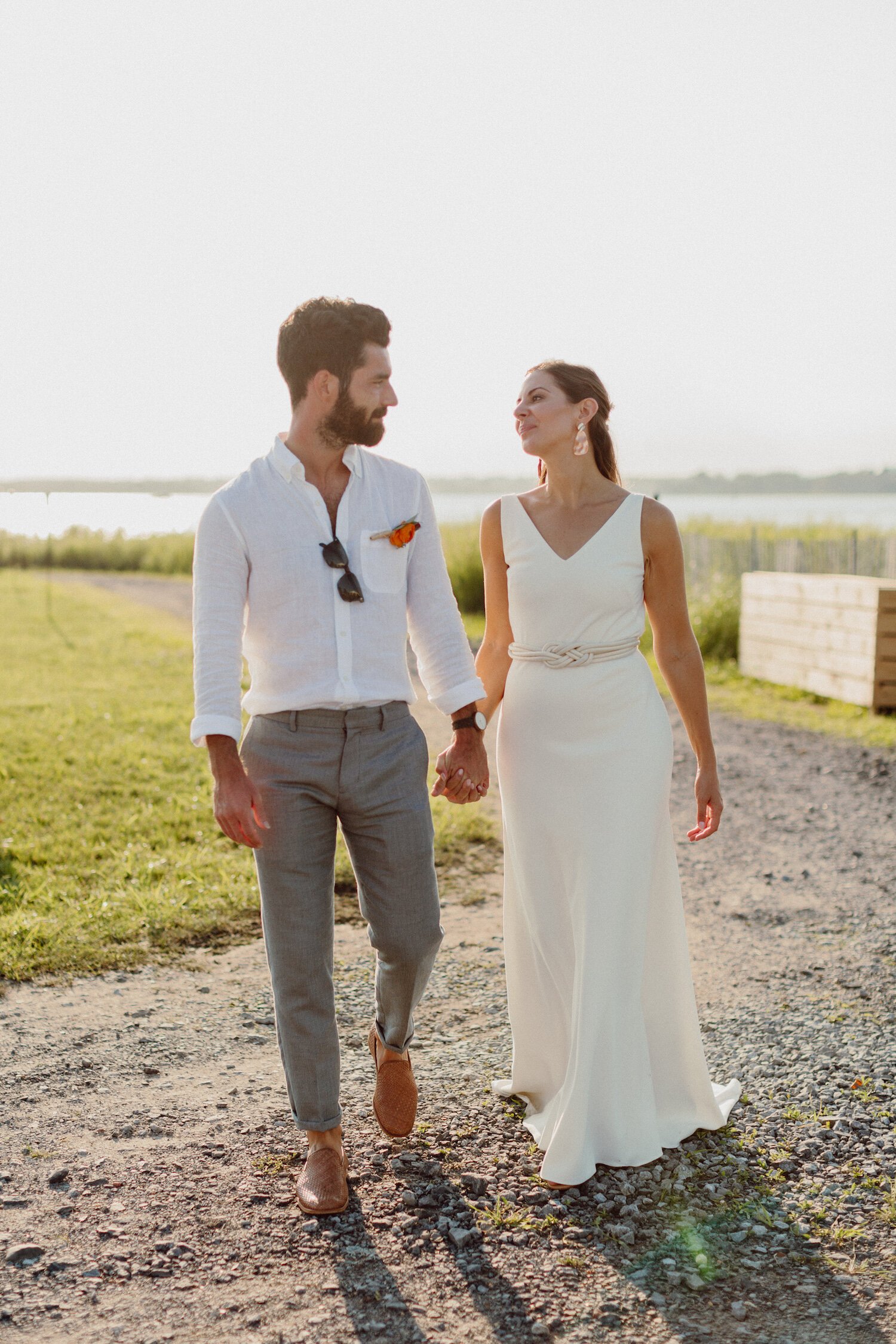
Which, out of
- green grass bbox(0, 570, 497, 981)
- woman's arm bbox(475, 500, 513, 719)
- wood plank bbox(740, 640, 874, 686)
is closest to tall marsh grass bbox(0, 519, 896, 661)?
wood plank bbox(740, 640, 874, 686)

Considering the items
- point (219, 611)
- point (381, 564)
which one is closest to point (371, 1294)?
point (219, 611)

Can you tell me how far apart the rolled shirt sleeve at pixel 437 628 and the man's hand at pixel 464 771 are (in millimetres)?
111

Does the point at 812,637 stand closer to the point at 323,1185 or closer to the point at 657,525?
the point at 657,525

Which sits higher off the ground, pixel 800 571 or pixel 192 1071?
pixel 800 571

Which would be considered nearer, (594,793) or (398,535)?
(398,535)

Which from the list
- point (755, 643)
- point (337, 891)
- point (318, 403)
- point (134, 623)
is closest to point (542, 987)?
point (318, 403)

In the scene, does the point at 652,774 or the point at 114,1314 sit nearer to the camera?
the point at 114,1314

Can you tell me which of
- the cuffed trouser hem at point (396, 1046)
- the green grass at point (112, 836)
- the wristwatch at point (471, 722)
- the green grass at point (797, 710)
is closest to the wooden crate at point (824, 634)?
the green grass at point (797, 710)

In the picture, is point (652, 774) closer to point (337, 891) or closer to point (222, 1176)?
point (222, 1176)

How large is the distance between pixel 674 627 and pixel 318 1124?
175 cm

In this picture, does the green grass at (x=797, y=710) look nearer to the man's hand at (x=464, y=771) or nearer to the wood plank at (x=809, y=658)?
the wood plank at (x=809, y=658)

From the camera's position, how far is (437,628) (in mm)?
3422

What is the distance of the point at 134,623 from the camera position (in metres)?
21.5

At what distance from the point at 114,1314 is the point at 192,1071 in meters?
1.44
